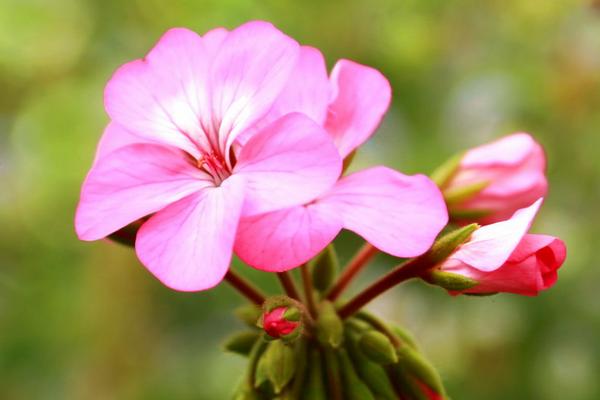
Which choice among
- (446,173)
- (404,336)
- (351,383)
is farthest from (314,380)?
(446,173)

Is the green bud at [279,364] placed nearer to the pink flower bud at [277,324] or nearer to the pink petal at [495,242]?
the pink flower bud at [277,324]

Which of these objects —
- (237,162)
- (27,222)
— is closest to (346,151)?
(237,162)

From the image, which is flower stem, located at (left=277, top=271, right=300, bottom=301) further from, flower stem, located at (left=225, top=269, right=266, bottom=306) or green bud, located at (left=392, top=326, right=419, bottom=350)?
green bud, located at (left=392, top=326, right=419, bottom=350)

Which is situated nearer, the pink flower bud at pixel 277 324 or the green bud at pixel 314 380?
the pink flower bud at pixel 277 324

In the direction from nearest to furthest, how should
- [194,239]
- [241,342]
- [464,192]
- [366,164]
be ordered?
[194,239]
[241,342]
[464,192]
[366,164]

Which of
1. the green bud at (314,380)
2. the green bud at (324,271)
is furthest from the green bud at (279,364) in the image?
the green bud at (324,271)

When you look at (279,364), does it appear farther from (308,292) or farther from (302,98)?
(302,98)

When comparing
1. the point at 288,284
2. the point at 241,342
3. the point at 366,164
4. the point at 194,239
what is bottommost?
the point at 366,164
